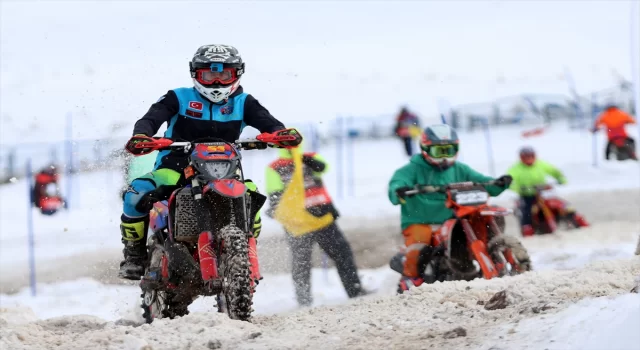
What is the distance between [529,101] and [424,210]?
89.3ft

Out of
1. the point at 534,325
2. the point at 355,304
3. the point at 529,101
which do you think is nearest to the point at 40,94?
the point at 529,101

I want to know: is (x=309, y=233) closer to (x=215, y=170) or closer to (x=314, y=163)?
(x=314, y=163)

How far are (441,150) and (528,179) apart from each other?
719cm

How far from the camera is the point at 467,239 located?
372 inches

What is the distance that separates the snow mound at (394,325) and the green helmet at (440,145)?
309 cm

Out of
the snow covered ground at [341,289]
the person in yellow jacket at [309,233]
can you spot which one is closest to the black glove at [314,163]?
the person in yellow jacket at [309,233]

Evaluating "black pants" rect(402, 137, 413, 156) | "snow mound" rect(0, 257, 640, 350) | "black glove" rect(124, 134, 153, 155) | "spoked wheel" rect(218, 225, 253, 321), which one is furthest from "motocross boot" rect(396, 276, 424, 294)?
"black pants" rect(402, 137, 413, 156)

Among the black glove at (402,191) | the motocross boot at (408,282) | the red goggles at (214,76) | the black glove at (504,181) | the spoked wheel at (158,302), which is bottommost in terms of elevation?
the motocross boot at (408,282)

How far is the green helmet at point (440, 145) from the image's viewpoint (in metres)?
10.3

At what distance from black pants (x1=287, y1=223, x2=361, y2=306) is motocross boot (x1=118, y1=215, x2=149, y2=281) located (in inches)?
129

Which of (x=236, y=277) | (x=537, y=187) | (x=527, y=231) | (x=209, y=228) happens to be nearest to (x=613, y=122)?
(x=537, y=187)

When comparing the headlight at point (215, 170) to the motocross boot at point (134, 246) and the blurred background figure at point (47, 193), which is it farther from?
the blurred background figure at point (47, 193)

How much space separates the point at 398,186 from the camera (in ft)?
33.5

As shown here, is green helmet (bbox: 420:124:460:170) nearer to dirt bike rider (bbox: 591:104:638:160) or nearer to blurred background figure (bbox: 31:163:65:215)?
dirt bike rider (bbox: 591:104:638:160)
